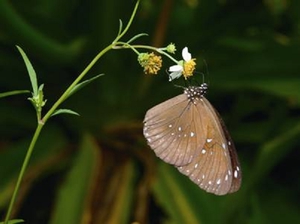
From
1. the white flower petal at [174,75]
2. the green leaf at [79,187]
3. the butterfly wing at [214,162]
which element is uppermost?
the white flower petal at [174,75]

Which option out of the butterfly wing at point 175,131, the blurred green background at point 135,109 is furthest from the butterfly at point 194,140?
the blurred green background at point 135,109

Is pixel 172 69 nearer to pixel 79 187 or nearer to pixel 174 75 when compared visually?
pixel 174 75

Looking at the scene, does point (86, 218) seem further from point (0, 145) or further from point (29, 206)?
point (0, 145)

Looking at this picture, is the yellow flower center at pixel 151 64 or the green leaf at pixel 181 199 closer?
the yellow flower center at pixel 151 64

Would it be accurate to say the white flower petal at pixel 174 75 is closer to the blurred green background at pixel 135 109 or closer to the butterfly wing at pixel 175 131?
the butterfly wing at pixel 175 131

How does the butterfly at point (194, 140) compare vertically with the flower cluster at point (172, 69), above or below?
below

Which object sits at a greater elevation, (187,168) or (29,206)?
(187,168)

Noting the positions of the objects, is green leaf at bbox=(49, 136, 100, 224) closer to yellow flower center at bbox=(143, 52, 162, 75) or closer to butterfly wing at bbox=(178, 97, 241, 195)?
butterfly wing at bbox=(178, 97, 241, 195)

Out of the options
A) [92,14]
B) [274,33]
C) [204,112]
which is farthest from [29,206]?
[204,112]
